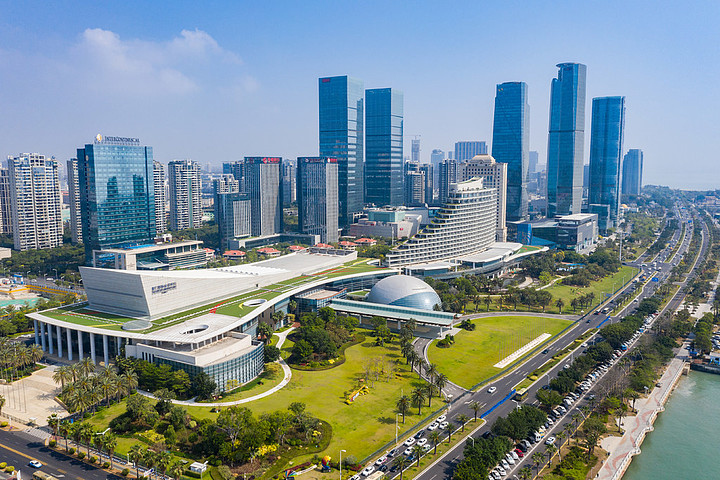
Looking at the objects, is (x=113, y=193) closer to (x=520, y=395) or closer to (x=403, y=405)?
(x=403, y=405)

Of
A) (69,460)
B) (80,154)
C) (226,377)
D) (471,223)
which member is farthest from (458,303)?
(80,154)

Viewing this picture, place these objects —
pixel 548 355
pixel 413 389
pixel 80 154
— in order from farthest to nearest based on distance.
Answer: pixel 80 154 < pixel 548 355 < pixel 413 389

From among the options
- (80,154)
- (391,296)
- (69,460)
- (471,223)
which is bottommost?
(69,460)

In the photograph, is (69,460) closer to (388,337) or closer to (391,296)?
(388,337)

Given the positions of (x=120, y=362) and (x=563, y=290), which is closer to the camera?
(x=120, y=362)

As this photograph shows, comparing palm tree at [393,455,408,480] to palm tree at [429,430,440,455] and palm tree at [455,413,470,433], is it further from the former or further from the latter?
palm tree at [455,413,470,433]

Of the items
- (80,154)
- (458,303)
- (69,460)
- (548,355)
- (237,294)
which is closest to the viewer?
(69,460)

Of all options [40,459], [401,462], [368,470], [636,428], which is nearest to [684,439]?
[636,428]
